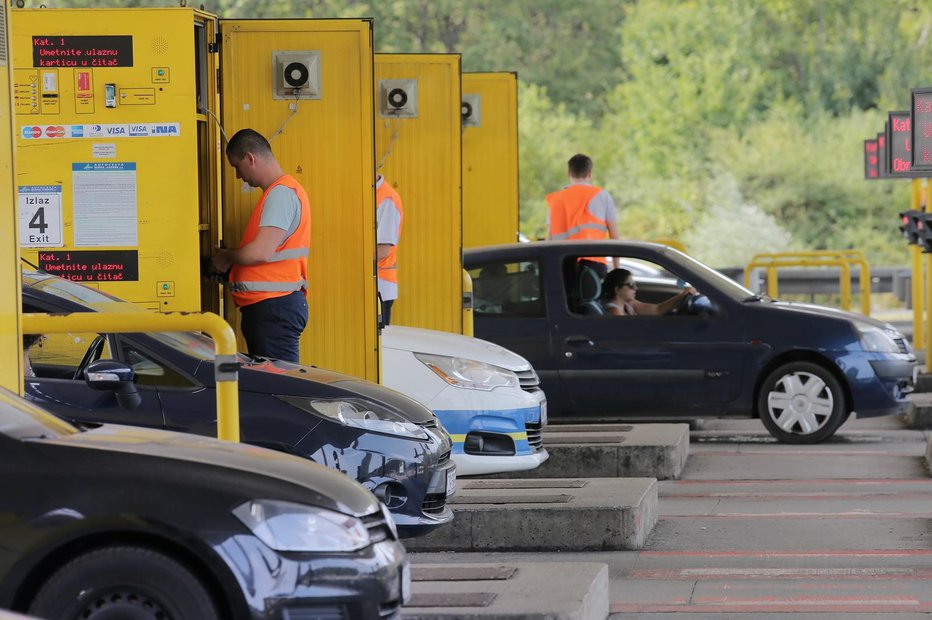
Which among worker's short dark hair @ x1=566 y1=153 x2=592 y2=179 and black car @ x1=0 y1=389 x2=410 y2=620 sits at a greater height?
worker's short dark hair @ x1=566 y1=153 x2=592 y2=179

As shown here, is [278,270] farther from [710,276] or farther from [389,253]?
[710,276]

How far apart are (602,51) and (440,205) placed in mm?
44031

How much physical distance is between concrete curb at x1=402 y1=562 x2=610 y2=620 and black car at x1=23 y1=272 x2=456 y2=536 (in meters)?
0.46

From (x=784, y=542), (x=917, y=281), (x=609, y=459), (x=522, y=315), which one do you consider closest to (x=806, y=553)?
(x=784, y=542)

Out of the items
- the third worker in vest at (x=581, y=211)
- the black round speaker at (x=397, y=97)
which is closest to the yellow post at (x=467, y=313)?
the black round speaker at (x=397, y=97)

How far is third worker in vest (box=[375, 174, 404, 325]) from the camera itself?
40.8ft

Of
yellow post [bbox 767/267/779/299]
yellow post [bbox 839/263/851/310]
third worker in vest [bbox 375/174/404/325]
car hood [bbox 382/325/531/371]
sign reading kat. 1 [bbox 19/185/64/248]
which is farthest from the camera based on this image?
yellow post [bbox 767/267/779/299]

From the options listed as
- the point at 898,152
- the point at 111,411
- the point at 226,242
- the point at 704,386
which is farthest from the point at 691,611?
the point at 898,152

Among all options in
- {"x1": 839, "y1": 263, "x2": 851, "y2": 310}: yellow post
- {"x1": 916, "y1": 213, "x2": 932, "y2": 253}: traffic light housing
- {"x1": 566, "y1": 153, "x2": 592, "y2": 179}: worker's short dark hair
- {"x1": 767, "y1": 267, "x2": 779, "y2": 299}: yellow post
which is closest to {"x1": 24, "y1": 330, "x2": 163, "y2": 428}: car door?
{"x1": 566, "y1": 153, "x2": 592, "y2": 179}: worker's short dark hair

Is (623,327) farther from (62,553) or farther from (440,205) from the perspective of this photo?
(62,553)

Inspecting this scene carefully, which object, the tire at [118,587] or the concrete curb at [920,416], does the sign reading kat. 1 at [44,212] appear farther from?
the concrete curb at [920,416]

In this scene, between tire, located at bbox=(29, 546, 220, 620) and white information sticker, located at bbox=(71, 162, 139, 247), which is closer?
tire, located at bbox=(29, 546, 220, 620)

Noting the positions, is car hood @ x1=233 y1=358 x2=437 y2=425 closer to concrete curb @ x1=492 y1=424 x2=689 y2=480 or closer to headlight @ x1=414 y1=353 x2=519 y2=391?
headlight @ x1=414 y1=353 x2=519 y2=391

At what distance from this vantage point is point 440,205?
13.4m
